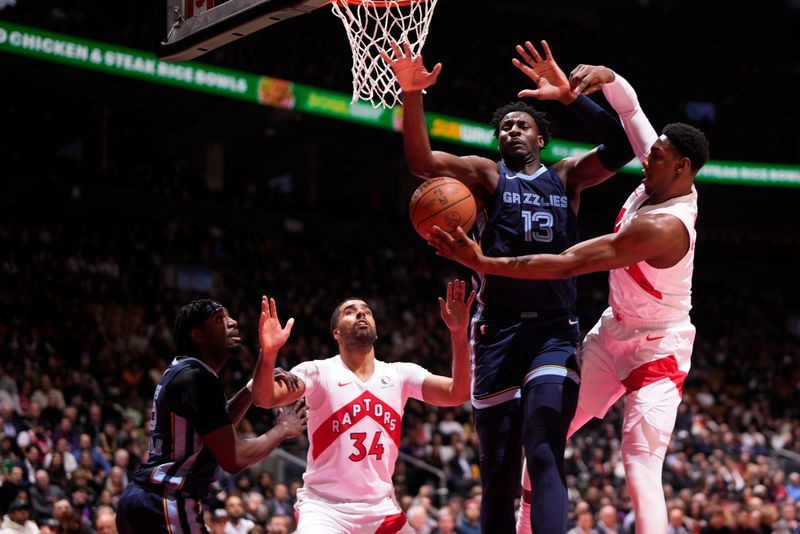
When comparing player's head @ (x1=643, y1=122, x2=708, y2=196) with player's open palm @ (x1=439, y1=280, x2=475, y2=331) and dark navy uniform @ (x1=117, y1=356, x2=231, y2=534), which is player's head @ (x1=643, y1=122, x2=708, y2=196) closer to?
player's open palm @ (x1=439, y1=280, x2=475, y2=331)

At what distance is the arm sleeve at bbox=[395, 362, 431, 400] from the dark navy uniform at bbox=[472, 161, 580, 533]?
2.48 ft

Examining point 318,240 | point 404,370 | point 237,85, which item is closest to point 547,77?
point 404,370

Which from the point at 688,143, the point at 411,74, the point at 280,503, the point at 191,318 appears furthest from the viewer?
the point at 280,503

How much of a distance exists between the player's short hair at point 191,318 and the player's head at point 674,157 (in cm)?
224

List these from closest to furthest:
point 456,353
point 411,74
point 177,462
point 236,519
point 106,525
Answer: point 177,462 < point 411,74 < point 456,353 < point 106,525 < point 236,519

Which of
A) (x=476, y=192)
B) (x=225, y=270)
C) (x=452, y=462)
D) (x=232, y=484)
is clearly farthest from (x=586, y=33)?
(x=476, y=192)

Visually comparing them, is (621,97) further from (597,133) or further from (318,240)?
(318,240)

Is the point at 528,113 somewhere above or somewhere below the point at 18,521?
above

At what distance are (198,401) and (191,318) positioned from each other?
475 mm

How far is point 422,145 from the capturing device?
4.73 m

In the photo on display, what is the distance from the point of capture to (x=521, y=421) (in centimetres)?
468

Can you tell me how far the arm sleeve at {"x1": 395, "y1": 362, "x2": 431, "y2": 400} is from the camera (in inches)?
222

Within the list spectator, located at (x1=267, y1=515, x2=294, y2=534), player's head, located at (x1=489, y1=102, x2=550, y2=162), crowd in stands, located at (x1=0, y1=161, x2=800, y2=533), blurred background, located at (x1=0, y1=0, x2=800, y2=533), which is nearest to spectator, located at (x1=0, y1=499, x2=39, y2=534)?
crowd in stands, located at (x1=0, y1=161, x2=800, y2=533)

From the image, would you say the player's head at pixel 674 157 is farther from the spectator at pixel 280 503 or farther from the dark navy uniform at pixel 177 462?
the spectator at pixel 280 503
